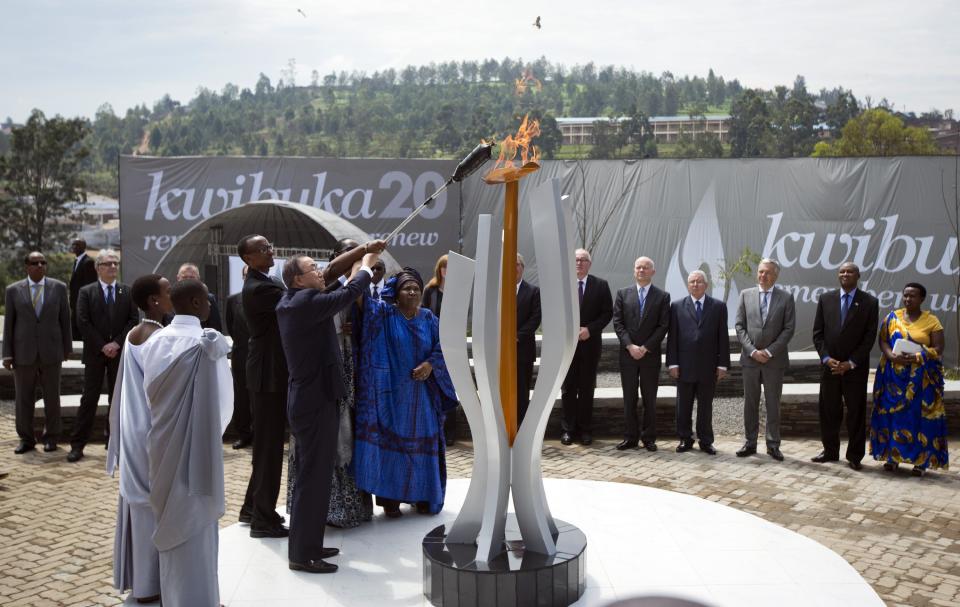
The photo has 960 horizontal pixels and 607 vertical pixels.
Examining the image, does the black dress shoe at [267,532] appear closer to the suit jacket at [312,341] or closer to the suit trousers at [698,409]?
the suit jacket at [312,341]

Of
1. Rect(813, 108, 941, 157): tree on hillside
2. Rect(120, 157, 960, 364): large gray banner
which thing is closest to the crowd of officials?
Rect(120, 157, 960, 364): large gray banner

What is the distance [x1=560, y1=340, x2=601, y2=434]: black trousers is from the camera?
8312mm

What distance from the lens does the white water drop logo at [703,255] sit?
47.5 feet

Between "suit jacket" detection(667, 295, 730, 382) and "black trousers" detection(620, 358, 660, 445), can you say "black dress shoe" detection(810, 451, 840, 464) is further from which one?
"black trousers" detection(620, 358, 660, 445)

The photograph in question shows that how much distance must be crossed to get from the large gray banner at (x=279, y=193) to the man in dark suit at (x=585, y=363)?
292 inches

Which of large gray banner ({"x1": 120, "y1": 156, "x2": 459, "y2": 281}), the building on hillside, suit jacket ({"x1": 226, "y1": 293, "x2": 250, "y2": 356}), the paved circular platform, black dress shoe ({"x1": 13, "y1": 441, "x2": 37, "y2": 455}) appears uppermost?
the building on hillside

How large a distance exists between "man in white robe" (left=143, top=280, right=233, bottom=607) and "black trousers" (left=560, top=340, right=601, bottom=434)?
456 cm

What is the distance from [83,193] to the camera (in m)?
32.8

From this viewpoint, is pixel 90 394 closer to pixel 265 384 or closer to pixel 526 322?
pixel 265 384

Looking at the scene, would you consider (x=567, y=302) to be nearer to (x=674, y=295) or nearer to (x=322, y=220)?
(x=322, y=220)

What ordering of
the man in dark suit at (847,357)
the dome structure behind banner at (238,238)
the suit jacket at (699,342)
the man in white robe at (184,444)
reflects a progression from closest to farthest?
the man in white robe at (184,444) → the man in dark suit at (847,357) → the suit jacket at (699,342) → the dome structure behind banner at (238,238)

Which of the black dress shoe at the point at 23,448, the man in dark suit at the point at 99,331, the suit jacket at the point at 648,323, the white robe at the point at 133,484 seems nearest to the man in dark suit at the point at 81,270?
the black dress shoe at the point at 23,448

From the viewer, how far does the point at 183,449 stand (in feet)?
13.6

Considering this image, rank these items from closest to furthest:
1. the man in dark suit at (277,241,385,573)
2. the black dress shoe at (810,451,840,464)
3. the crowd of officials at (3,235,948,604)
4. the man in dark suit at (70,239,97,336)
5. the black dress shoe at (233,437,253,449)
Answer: the crowd of officials at (3,235,948,604)
the man in dark suit at (277,241,385,573)
the black dress shoe at (810,451,840,464)
the black dress shoe at (233,437,253,449)
the man in dark suit at (70,239,97,336)
